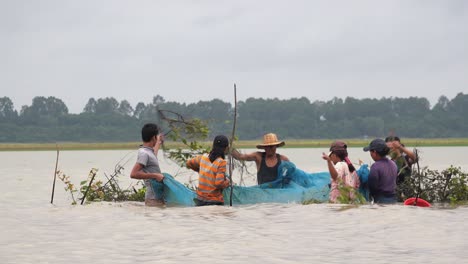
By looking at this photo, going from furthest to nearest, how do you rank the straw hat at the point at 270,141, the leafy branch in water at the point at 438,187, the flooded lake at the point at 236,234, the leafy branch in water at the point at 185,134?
the leafy branch in water at the point at 185,134
the leafy branch in water at the point at 438,187
the straw hat at the point at 270,141
the flooded lake at the point at 236,234

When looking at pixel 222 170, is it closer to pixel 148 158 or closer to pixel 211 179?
pixel 211 179

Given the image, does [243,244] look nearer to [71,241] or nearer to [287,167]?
[71,241]

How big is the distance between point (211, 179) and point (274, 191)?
160 cm

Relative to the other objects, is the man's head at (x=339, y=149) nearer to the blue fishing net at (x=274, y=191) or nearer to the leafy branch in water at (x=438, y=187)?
the blue fishing net at (x=274, y=191)

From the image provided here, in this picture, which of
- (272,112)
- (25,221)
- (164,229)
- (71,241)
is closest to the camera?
(71,241)

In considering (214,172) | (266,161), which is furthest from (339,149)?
(266,161)

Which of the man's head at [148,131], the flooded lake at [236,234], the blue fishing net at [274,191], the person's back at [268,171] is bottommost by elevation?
the flooded lake at [236,234]

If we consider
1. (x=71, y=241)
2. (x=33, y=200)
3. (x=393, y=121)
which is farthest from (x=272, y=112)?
(x=71, y=241)

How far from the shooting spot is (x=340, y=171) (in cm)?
1027

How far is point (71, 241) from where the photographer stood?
8.93 meters

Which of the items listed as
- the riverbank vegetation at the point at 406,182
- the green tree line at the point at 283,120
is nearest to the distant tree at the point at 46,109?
the green tree line at the point at 283,120

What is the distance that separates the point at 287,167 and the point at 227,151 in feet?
3.81

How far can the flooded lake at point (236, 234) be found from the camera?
7.83 m

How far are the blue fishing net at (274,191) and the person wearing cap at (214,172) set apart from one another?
55 cm
